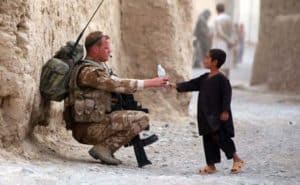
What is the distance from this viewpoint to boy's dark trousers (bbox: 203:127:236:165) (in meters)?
5.76

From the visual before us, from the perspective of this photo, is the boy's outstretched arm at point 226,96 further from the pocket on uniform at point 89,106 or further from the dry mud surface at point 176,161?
the pocket on uniform at point 89,106

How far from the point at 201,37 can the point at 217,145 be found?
13662 mm

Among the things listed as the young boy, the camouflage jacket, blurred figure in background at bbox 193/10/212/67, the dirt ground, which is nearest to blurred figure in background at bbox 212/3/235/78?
the dirt ground

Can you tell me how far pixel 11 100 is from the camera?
550 cm

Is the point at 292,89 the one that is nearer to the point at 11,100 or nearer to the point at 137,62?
the point at 137,62

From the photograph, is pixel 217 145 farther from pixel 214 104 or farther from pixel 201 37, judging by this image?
pixel 201 37

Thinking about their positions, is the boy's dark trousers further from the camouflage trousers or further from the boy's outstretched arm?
the camouflage trousers

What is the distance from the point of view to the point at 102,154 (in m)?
5.91

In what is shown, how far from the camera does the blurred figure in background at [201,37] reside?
19.3 metres

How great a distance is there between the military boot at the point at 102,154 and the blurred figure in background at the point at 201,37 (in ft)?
44.3

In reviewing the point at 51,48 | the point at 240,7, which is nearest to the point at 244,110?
the point at 51,48

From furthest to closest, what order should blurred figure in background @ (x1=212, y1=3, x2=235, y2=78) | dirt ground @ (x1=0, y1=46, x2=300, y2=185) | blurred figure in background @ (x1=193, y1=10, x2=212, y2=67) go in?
blurred figure in background @ (x1=193, y1=10, x2=212, y2=67) < blurred figure in background @ (x1=212, y1=3, x2=235, y2=78) < dirt ground @ (x1=0, y1=46, x2=300, y2=185)

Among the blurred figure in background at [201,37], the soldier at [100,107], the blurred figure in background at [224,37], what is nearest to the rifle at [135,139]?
the soldier at [100,107]

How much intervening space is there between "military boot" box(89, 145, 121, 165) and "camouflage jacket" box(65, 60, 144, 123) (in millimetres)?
232
